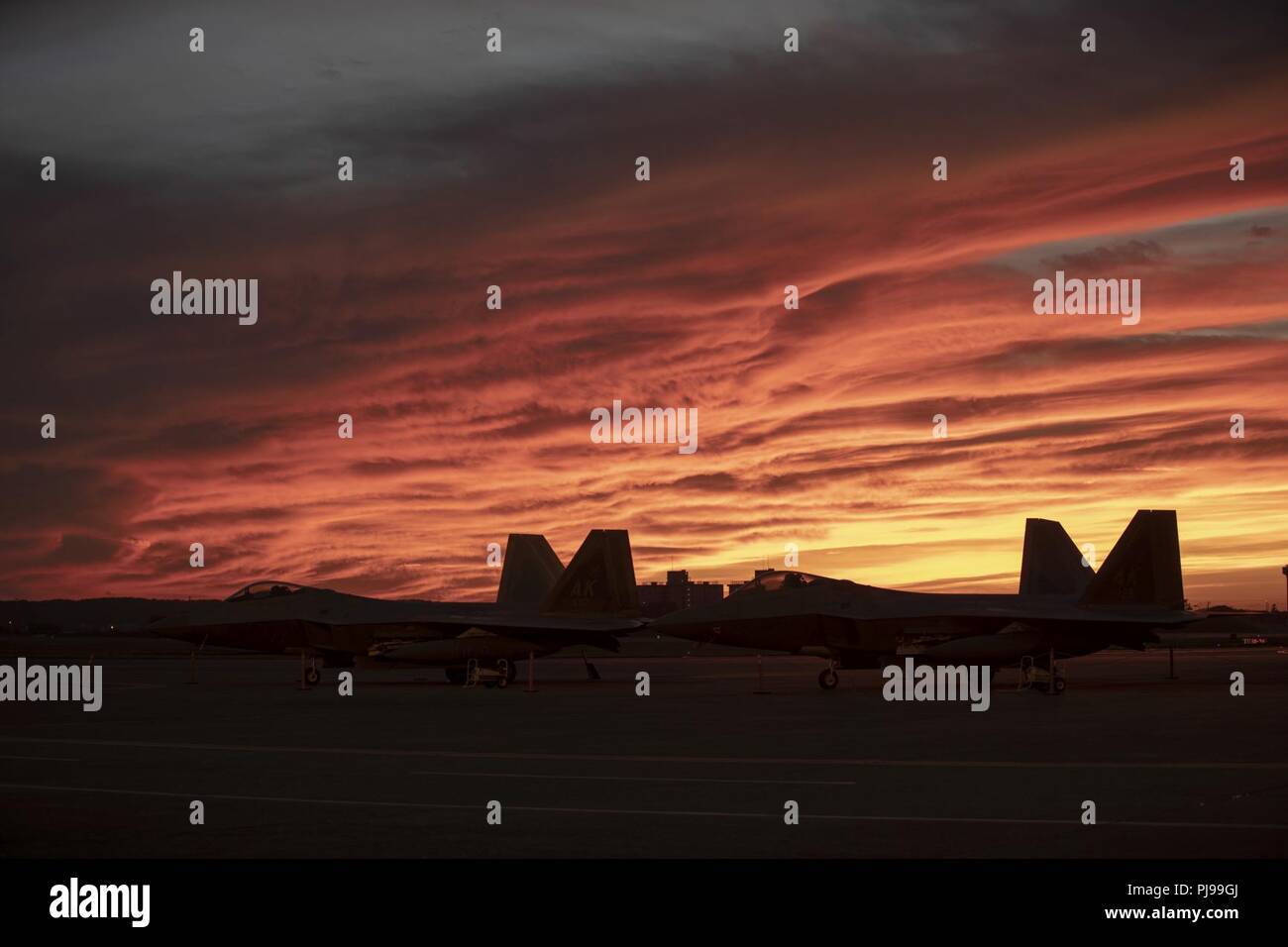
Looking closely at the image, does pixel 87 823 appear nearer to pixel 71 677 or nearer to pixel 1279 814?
pixel 1279 814

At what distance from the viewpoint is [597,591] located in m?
36.3

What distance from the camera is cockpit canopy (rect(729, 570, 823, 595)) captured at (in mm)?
32656

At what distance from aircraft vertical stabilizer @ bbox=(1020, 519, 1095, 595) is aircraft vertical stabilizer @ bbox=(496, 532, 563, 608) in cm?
1490

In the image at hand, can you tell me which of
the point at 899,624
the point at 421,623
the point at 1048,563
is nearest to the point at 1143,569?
the point at 1048,563

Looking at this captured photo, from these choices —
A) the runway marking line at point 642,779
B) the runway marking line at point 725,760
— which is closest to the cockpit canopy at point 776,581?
the runway marking line at point 725,760

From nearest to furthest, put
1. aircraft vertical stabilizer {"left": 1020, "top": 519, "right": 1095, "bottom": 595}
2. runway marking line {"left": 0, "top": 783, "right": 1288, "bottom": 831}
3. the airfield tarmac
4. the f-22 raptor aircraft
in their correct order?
the airfield tarmac → runway marking line {"left": 0, "top": 783, "right": 1288, "bottom": 831} → the f-22 raptor aircraft → aircraft vertical stabilizer {"left": 1020, "top": 519, "right": 1095, "bottom": 595}

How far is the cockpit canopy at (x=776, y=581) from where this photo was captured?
32.7 m

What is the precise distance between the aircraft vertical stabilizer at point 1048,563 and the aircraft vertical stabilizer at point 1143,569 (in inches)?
233

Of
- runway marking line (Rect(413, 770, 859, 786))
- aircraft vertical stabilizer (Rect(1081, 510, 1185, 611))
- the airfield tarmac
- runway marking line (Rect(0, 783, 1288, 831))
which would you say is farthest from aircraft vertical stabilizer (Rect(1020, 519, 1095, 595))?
runway marking line (Rect(0, 783, 1288, 831))

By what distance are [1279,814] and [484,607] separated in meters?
29.6

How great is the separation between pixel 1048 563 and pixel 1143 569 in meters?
6.53

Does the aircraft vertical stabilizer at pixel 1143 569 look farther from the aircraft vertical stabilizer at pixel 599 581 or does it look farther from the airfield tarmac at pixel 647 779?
the aircraft vertical stabilizer at pixel 599 581

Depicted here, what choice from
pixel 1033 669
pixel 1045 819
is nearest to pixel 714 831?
pixel 1045 819

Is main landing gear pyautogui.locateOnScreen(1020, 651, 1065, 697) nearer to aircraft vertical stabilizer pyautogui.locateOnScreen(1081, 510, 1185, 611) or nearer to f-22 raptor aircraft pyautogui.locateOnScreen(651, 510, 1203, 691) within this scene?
f-22 raptor aircraft pyautogui.locateOnScreen(651, 510, 1203, 691)
